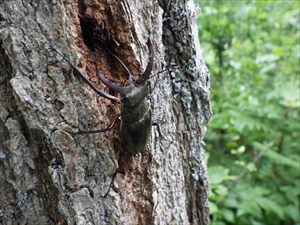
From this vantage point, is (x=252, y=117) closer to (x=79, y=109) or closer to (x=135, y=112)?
(x=135, y=112)

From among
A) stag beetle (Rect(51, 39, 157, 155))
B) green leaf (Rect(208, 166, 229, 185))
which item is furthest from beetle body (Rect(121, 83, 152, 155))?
green leaf (Rect(208, 166, 229, 185))

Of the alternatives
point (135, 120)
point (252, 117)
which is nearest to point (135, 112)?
point (135, 120)

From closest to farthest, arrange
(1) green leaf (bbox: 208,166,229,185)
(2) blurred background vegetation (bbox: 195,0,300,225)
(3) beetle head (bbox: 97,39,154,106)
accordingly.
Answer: (3) beetle head (bbox: 97,39,154,106) → (1) green leaf (bbox: 208,166,229,185) → (2) blurred background vegetation (bbox: 195,0,300,225)

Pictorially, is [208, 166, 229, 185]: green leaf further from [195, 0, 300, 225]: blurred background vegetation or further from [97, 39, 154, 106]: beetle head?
[97, 39, 154, 106]: beetle head

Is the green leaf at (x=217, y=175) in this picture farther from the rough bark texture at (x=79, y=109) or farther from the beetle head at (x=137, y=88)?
the beetle head at (x=137, y=88)

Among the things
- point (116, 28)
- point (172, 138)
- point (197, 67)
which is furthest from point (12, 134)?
point (197, 67)

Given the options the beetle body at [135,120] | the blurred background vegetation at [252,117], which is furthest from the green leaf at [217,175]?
the beetle body at [135,120]
